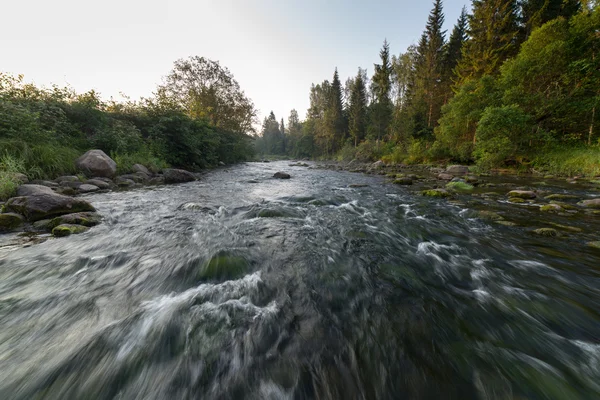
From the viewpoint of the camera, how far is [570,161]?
10.7 metres

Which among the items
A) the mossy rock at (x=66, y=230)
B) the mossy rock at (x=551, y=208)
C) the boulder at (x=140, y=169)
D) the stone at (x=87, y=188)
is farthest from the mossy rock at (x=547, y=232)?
the boulder at (x=140, y=169)

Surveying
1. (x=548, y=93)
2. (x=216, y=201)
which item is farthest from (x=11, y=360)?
(x=548, y=93)

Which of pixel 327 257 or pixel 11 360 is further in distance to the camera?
pixel 327 257

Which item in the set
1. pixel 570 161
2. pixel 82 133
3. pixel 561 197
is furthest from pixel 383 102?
pixel 82 133

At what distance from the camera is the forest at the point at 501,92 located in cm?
1149

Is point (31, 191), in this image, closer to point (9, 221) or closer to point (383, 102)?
point (9, 221)

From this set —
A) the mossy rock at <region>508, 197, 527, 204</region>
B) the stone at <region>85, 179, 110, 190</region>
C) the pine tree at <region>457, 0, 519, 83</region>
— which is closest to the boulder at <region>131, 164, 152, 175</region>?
the stone at <region>85, 179, 110, 190</region>

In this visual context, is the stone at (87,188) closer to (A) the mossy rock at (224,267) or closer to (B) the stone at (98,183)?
(B) the stone at (98,183)

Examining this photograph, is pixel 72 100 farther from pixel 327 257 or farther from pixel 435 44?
pixel 435 44

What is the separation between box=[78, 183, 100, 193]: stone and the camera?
688 centimetres

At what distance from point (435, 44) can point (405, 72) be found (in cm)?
602

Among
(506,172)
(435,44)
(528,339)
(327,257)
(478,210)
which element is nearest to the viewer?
(528,339)

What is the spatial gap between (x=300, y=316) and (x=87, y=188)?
28.9 feet

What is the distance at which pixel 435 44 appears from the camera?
80.5ft
